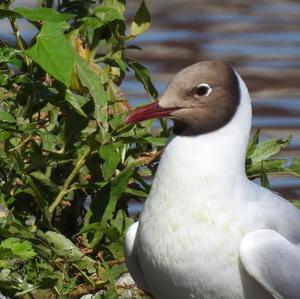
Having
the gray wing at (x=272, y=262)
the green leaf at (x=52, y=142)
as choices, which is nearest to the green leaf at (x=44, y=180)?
the green leaf at (x=52, y=142)

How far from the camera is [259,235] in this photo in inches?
225

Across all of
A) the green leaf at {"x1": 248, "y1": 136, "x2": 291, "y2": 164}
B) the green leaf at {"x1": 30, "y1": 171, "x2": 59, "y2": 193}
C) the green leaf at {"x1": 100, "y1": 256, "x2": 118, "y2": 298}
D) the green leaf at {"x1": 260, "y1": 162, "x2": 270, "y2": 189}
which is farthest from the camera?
the green leaf at {"x1": 248, "y1": 136, "x2": 291, "y2": 164}

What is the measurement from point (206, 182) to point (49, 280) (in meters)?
0.98

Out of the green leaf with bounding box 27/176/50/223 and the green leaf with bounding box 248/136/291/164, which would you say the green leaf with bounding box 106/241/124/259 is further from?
the green leaf with bounding box 248/136/291/164

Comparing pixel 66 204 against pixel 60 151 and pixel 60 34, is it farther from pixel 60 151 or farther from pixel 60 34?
pixel 60 34

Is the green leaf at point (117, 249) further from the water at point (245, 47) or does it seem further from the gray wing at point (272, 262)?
the water at point (245, 47)

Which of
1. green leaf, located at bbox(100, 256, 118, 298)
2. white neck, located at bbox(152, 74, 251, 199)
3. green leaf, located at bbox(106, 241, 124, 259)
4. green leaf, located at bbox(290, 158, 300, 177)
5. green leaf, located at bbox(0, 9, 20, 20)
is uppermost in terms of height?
green leaf, located at bbox(0, 9, 20, 20)

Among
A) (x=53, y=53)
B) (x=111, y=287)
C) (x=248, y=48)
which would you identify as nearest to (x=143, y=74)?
(x=53, y=53)

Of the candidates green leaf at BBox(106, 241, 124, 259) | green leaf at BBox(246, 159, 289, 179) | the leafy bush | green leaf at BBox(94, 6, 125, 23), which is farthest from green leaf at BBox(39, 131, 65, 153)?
green leaf at BBox(246, 159, 289, 179)

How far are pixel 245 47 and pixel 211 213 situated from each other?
6085 millimetres

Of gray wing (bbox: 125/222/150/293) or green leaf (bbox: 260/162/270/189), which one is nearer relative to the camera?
gray wing (bbox: 125/222/150/293)

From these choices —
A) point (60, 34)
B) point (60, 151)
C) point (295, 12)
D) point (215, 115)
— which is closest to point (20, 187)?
point (60, 151)

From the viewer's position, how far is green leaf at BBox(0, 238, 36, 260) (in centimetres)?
605

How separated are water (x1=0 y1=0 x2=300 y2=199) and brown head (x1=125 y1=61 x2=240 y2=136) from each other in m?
3.03
